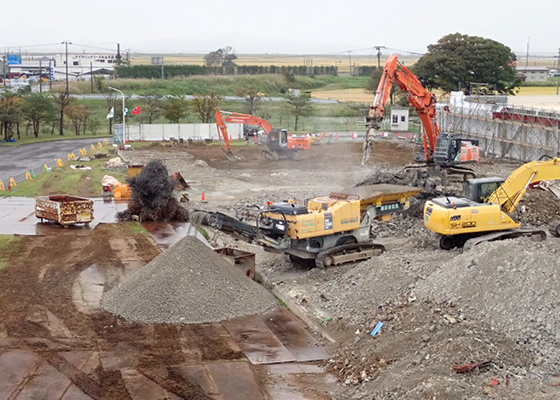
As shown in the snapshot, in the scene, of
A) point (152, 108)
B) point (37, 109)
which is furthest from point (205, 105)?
point (37, 109)

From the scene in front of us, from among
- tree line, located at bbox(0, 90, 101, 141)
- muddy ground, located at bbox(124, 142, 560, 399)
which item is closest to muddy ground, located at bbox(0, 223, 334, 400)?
muddy ground, located at bbox(124, 142, 560, 399)

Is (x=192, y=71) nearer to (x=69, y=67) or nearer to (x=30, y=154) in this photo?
(x=69, y=67)

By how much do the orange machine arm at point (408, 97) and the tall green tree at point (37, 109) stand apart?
133 feet

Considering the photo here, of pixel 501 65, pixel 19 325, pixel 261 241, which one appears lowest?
pixel 19 325

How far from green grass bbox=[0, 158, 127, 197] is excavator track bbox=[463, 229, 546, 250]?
2131 cm

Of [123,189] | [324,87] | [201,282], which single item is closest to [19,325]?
[201,282]

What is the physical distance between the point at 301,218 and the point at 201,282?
3797mm

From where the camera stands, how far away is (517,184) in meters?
22.8

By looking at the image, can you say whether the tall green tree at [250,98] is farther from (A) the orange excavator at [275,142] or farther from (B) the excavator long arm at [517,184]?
(B) the excavator long arm at [517,184]

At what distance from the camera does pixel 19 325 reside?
17.3m

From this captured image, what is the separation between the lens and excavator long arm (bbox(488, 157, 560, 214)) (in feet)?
74.6

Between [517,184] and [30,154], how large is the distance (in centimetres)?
4053

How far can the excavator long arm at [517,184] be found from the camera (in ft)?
74.6

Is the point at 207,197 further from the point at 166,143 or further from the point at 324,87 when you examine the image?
the point at 324,87
